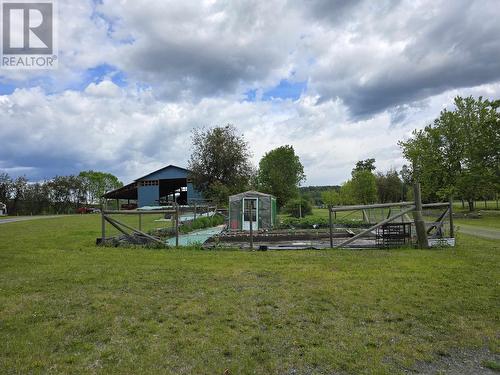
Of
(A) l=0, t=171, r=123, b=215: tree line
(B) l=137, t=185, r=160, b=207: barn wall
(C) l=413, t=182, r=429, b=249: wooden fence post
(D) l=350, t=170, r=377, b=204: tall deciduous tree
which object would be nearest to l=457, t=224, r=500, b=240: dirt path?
(C) l=413, t=182, r=429, b=249: wooden fence post

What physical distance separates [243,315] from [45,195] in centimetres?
6158

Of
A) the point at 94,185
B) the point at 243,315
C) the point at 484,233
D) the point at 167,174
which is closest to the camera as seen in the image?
the point at 243,315

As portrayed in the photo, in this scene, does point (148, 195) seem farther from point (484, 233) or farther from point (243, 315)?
point (243, 315)

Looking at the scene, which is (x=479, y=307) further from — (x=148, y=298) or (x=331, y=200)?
(x=331, y=200)

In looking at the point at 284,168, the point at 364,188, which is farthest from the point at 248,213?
the point at 284,168

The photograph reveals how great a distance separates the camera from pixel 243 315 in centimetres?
491

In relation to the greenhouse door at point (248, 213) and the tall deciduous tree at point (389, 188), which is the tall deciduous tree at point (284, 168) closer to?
the tall deciduous tree at point (389, 188)

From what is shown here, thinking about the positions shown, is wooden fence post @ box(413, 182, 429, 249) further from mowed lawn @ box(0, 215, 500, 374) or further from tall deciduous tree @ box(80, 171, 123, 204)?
tall deciduous tree @ box(80, 171, 123, 204)

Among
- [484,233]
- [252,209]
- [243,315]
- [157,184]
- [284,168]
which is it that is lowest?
[484,233]

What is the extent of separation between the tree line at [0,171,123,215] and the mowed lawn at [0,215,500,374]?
→ 48644mm

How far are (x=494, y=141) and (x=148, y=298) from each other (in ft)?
112

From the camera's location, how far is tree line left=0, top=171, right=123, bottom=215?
176 ft

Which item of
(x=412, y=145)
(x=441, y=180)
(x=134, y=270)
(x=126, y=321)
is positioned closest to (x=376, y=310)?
(x=126, y=321)

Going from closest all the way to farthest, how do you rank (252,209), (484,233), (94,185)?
(484,233) < (252,209) < (94,185)
